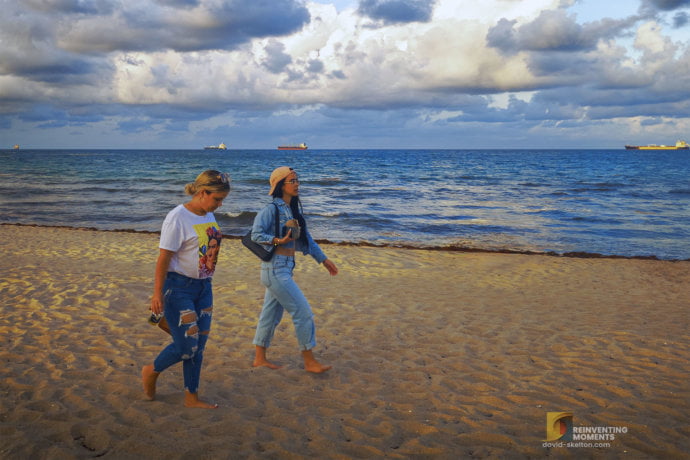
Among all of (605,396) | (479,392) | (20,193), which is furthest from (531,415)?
(20,193)

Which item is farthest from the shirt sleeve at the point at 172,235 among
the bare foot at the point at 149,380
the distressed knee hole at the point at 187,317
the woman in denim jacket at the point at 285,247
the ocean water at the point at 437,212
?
the ocean water at the point at 437,212

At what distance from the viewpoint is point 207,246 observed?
333cm

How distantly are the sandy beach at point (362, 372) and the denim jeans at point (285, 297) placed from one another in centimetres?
56

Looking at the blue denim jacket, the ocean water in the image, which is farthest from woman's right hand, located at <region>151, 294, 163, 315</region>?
the ocean water

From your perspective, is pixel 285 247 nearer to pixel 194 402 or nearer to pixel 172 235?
pixel 172 235

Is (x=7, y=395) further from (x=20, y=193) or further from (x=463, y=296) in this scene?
(x=20, y=193)

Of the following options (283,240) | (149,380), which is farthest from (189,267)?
(149,380)

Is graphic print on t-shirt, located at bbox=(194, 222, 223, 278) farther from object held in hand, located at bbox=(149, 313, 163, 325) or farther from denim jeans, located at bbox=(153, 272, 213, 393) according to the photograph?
object held in hand, located at bbox=(149, 313, 163, 325)

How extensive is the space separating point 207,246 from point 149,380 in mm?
1368

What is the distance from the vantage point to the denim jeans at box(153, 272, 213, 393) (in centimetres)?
326

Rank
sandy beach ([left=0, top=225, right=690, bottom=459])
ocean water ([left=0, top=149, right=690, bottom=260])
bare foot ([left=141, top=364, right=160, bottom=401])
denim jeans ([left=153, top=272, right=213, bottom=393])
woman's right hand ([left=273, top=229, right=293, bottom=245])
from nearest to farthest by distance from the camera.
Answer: denim jeans ([left=153, top=272, right=213, bottom=393]) → sandy beach ([left=0, top=225, right=690, bottom=459]) → bare foot ([left=141, top=364, right=160, bottom=401]) → woman's right hand ([left=273, top=229, right=293, bottom=245]) → ocean water ([left=0, top=149, right=690, bottom=260])

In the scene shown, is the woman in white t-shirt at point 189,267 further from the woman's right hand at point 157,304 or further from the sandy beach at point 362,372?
the sandy beach at point 362,372

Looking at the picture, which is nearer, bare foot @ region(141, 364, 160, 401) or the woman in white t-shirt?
the woman in white t-shirt

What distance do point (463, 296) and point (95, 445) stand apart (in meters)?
6.35
